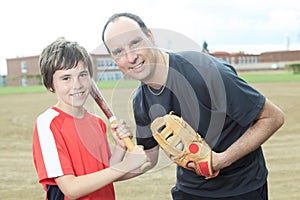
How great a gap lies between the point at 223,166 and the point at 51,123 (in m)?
0.88

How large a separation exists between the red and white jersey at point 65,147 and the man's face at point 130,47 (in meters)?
0.33

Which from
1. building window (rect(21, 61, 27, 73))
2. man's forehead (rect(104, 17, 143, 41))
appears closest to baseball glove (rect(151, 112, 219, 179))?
man's forehead (rect(104, 17, 143, 41))

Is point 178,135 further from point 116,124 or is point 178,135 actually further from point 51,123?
point 51,123

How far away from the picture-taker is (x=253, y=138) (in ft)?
7.55

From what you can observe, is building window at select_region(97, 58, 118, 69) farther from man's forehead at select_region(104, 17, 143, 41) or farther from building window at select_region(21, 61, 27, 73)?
building window at select_region(21, 61, 27, 73)

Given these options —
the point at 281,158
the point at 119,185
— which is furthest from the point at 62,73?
the point at 281,158

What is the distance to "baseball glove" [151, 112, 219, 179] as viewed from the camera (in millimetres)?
2219

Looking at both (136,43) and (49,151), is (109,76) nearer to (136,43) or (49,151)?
(136,43)

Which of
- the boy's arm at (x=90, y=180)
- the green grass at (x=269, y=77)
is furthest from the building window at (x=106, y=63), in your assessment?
the green grass at (x=269, y=77)

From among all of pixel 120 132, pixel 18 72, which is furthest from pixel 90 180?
pixel 18 72

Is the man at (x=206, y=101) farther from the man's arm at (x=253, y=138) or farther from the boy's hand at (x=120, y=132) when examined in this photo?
the boy's hand at (x=120, y=132)

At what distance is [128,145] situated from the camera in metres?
2.20

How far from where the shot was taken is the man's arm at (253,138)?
7.50 ft

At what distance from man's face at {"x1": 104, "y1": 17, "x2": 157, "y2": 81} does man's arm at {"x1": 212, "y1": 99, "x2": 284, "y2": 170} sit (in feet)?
1.84
